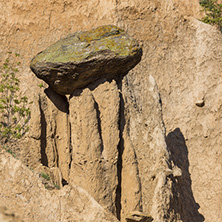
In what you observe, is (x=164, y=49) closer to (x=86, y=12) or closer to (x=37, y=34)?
(x=86, y=12)

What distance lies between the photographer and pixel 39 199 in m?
11.7

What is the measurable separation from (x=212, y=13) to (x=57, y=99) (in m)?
14.0

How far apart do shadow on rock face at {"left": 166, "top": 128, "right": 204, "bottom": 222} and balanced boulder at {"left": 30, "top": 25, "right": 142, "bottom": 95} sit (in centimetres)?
662

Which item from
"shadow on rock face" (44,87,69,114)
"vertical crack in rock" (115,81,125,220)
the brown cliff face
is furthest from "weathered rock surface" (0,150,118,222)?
"shadow on rock face" (44,87,69,114)

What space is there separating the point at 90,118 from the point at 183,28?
1233cm

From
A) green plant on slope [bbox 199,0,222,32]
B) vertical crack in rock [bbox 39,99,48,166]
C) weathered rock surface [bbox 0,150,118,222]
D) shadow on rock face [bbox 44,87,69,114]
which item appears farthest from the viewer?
green plant on slope [bbox 199,0,222,32]

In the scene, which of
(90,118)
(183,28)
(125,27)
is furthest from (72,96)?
(183,28)

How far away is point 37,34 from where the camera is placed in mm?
23641

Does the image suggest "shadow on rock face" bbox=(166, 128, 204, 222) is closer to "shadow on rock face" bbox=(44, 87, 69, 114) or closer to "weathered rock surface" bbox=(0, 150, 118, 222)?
"shadow on rock face" bbox=(44, 87, 69, 114)

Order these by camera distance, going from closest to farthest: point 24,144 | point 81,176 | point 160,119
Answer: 1. point 81,176
2. point 24,144
3. point 160,119

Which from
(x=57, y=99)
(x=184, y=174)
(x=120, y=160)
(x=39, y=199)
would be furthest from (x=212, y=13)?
(x=39, y=199)

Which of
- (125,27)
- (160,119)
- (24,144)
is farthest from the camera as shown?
(125,27)

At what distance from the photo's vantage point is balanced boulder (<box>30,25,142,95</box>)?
43.4 ft

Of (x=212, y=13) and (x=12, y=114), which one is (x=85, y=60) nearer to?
(x=12, y=114)
